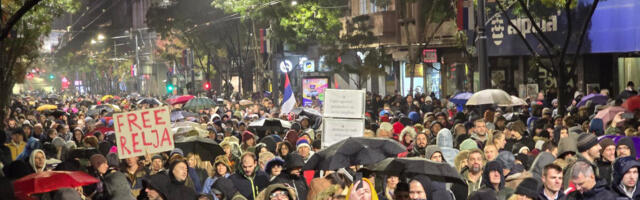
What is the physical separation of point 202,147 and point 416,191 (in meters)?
5.89

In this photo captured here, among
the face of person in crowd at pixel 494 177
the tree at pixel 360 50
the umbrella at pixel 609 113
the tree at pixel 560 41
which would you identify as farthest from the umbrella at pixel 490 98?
the tree at pixel 360 50

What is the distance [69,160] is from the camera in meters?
14.1

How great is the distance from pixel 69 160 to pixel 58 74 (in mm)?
180730

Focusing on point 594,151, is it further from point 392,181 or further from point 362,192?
point 362,192

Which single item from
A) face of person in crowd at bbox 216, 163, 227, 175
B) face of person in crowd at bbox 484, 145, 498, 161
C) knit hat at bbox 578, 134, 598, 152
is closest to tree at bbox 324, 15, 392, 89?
face of person in crowd at bbox 484, 145, 498, 161

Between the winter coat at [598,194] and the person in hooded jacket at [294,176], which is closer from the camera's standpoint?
the winter coat at [598,194]

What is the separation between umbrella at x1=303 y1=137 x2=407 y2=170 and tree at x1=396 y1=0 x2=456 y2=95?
1109 inches

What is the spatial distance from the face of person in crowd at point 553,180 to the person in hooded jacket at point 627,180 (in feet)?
2.43

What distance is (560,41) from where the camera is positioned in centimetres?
3331

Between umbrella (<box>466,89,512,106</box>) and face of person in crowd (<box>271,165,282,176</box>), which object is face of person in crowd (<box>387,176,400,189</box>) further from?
umbrella (<box>466,89,512,106</box>)

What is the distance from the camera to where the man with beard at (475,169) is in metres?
10.9

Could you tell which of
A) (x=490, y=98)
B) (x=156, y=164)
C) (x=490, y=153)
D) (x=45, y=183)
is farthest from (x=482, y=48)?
(x=45, y=183)

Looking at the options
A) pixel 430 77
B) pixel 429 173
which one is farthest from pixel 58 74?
pixel 429 173

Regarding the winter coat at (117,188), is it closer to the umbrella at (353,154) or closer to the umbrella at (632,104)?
the umbrella at (353,154)
